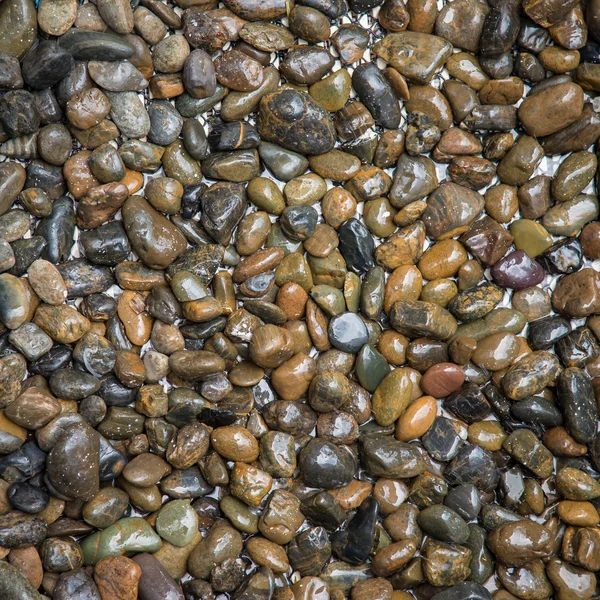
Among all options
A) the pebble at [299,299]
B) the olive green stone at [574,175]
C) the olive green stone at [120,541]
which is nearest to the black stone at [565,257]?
the pebble at [299,299]

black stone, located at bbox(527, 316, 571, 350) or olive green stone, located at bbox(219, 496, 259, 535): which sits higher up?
black stone, located at bbox(527, 316, 571, 350)

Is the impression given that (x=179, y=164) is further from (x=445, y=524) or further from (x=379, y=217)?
(x=445, y=524)

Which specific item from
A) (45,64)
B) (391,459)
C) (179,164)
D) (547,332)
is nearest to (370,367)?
(391,459)

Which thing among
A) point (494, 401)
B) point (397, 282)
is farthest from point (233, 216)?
point (494, 401)

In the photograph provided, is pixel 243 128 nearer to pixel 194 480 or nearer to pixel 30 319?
pixel 30 319

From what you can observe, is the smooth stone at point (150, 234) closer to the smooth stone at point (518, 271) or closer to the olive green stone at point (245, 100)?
the olive green stone at point (245, 100)

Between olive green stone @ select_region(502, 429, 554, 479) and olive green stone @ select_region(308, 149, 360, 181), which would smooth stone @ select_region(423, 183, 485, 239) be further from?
olive green stone @ select_region(502, 429, 554, 479)

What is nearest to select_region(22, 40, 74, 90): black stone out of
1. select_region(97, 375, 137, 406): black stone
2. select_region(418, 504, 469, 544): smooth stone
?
select_region(97, 375, 137, 406): black stone
